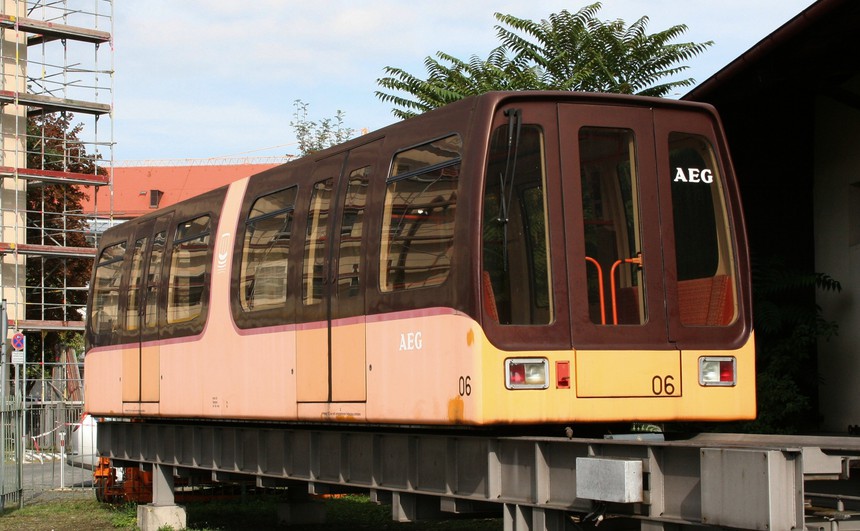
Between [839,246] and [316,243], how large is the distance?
382 inches

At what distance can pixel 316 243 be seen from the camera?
11.2 metres

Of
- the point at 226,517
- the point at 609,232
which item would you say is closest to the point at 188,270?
the point at 226,517

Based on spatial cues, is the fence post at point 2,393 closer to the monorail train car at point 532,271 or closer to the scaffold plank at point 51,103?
the monorail train car at point 532,271

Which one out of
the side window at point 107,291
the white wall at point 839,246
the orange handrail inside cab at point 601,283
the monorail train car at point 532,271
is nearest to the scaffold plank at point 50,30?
the side window at point 107,291

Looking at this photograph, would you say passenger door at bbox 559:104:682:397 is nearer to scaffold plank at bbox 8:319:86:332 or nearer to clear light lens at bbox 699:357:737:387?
clear light lens at bbox 699:357:737:387

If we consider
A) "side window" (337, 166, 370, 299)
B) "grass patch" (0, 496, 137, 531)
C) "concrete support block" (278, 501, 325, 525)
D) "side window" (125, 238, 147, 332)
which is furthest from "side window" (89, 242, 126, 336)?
"side window" (337, 166, 370, 299)

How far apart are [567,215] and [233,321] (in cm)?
480

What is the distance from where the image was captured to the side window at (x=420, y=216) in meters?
9.20

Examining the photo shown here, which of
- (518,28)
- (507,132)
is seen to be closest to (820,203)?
(518,28)

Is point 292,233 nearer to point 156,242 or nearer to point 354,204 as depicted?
point 354,204

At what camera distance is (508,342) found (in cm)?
872

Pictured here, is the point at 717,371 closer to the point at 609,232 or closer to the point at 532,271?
the point at 609,232

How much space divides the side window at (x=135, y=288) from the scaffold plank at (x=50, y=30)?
2506cm

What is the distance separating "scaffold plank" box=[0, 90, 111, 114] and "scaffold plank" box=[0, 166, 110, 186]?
1.97 meters
